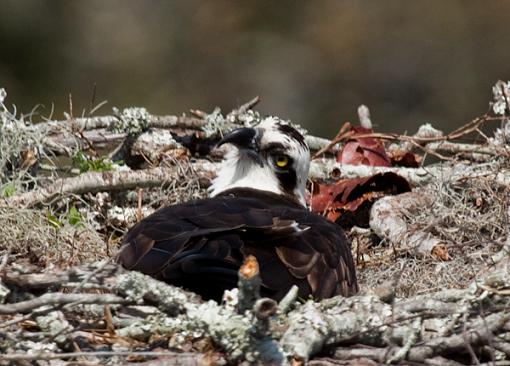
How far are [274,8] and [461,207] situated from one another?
737cm

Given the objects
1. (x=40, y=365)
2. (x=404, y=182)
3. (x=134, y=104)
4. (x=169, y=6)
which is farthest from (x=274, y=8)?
(x=40, y=365)

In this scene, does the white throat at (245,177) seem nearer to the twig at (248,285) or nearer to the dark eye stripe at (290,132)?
the dark eye stripe at (290,132)

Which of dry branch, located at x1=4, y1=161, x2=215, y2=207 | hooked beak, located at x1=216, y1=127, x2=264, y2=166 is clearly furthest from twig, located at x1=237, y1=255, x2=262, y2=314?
hooked beak, located at x1=216, y1=127, x2=264, y2=166

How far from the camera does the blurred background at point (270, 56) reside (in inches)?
490

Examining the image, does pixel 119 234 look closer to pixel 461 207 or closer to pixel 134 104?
pixel 461 207

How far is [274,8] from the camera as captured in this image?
14.2 meters

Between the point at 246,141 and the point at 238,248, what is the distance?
197 centimetres

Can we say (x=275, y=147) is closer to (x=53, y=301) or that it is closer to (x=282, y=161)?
(x=282, y=161)

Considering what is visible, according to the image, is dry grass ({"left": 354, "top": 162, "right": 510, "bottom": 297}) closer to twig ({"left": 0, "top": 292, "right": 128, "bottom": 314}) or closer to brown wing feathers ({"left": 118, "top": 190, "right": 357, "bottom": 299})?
brown wing feathers ({"left": 118, "top": 190, "right": 357, "bottom": 299})

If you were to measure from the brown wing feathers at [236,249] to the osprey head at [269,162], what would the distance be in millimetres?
1181

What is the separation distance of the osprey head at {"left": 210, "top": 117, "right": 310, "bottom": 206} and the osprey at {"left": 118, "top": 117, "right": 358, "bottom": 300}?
0.70 m

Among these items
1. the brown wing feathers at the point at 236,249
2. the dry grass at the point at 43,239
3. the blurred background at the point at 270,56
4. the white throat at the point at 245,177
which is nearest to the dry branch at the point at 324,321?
the brown wing feathers at the point at 236,249

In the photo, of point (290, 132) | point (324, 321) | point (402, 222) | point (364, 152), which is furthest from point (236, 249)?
point (364, 152)

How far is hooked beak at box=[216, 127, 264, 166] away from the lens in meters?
7.42
